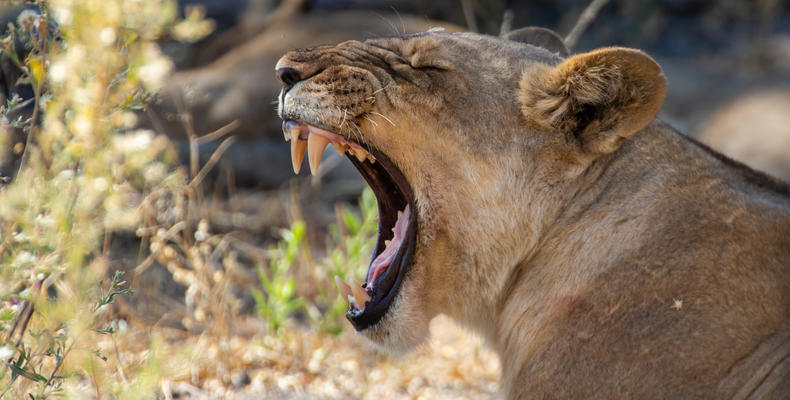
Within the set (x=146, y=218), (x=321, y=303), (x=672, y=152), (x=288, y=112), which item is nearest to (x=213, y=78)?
(x=321, y=303)

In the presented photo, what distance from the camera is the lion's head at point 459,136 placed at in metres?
2.56

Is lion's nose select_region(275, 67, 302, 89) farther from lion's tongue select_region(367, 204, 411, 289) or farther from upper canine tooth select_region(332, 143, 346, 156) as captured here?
lion's tongue select_region(367, 204, 411, 289)

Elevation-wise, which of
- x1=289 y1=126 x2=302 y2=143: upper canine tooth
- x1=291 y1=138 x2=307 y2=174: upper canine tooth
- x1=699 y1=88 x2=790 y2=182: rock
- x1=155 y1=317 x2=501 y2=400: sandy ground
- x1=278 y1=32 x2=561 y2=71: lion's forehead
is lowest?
x1=699 y1=88 x2=790 y2=182: rock

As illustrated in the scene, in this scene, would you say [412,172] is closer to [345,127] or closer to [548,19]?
[345,127]

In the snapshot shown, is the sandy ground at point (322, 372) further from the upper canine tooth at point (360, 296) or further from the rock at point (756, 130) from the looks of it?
the rock at point (756, 130)

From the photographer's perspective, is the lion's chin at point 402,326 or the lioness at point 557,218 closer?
the lioness at point 557,218

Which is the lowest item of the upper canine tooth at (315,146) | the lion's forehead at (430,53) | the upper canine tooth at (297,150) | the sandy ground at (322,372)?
the sandy ground at (322,372)

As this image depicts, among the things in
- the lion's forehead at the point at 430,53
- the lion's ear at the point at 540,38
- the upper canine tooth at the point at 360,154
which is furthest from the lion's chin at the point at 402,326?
the lion's ear at the point at 540,38

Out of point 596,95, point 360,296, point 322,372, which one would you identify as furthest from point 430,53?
point 322,372

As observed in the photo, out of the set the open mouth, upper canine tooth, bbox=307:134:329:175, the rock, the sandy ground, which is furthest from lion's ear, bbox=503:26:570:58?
the rock

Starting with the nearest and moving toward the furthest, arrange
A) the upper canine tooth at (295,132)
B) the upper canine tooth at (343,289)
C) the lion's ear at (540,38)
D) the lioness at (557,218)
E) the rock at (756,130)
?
the lioness at (557,218) < the upper canine tooth at (295,132) < the upper canine tooth at (343,289) < the lion's ear at (540,38) < the rock at (756,130)

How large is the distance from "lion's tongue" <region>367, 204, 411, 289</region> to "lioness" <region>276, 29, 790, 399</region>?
0.7 inches

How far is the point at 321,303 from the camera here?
4.91 metres

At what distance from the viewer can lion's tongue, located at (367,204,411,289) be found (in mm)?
2820
